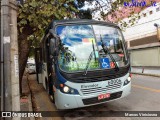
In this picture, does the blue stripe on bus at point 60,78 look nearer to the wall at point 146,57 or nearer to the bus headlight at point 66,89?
the bus headlight at point 66,89

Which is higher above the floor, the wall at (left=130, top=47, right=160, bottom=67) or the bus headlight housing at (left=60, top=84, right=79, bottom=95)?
the bus headlight housing at (left=60, top=84, right=79, bottom=95)

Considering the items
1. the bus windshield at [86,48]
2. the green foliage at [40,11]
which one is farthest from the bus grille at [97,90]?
the green foliage at [40,11]

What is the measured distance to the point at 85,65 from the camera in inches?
236

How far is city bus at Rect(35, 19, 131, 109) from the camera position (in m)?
5.86

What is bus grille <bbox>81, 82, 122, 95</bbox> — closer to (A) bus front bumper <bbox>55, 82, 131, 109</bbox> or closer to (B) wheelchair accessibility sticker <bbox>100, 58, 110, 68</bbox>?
(A) bus front bumper <bbox>55, 82, 131, 109</bbox>

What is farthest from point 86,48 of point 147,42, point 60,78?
point 147,42

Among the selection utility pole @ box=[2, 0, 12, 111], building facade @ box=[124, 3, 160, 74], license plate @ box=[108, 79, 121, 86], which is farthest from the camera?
building facade @ box=[124, 3, 160, 74]

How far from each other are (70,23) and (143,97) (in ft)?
14.3

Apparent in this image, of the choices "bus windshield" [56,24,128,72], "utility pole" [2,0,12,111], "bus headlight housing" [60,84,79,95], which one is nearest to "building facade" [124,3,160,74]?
"bus windshield" [56,24,128,72]

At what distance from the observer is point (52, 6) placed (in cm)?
787

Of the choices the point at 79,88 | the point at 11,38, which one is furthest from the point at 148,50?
the point at 11,38

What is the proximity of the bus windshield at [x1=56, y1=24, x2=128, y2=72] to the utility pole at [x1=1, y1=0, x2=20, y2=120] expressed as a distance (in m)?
1.59

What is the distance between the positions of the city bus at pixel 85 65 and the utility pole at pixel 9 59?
1.42m

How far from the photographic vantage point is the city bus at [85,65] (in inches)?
231
